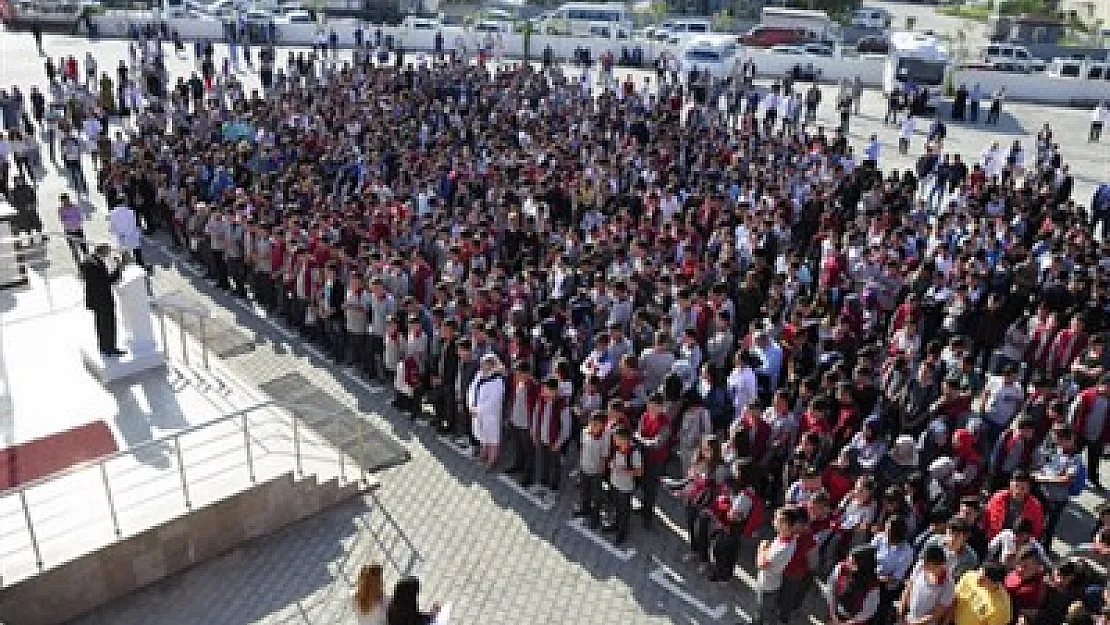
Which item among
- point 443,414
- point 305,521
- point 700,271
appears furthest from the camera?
point 700,271

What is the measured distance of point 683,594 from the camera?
829cm

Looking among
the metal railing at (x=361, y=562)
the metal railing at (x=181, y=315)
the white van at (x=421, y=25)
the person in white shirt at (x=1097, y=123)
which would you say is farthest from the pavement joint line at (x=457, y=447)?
the white van at (x=421, y=25)

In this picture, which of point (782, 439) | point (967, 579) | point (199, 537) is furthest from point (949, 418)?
point (199, 537)

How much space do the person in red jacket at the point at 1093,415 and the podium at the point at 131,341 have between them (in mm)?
10205

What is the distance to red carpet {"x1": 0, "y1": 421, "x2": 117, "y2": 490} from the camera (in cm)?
909

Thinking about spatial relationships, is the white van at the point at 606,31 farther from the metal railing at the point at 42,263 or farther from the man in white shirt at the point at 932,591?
the man in white shirt at the point at 932,591

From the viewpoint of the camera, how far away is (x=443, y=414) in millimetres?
10820

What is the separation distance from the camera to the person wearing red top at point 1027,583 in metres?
6.50

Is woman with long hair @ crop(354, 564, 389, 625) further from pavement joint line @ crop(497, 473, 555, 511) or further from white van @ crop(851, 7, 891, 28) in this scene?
white van @ crop(851, 7, 891, 28)

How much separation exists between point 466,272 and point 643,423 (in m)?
4.84

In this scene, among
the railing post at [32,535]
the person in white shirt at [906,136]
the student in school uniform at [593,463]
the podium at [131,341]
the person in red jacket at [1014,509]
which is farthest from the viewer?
the person in white shirt at [906,136]

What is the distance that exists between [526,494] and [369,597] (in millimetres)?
4090

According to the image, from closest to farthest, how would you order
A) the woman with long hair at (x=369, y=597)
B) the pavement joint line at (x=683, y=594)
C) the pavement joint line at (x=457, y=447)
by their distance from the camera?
the woman with long hair at (x=369, y=597) < the pavement joint line at (x=683, y=594) < the pavement joint line at (x=457, y=447)

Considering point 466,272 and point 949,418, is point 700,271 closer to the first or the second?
point 466,272
